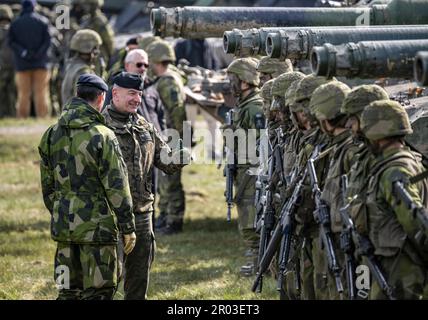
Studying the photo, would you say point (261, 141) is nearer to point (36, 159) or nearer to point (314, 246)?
point (314, 246)

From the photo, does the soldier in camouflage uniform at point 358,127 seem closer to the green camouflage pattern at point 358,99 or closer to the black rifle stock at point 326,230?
the green camouflage pattern at point 358,99

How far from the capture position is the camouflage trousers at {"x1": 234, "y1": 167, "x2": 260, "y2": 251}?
522 inches

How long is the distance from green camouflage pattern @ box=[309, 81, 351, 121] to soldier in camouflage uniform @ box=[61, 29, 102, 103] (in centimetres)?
662

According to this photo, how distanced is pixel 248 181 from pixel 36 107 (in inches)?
461

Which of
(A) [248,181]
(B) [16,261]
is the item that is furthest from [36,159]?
(A) [248,181]

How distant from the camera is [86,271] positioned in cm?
1005

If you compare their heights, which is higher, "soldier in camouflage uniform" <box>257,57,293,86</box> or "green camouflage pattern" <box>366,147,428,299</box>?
"soldier in camouflage uniform" <box>257,57,293,86</box>

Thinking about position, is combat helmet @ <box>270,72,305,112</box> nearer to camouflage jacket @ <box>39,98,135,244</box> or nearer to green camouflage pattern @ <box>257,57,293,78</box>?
green camouflage pattern @ <box>257,57,293,78</box>

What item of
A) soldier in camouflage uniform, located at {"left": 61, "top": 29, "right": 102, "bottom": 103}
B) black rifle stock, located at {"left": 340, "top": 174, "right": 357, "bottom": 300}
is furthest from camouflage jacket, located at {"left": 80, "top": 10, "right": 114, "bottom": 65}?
black rifle stock, located at {"left": 340, "top": 174, "right": 357, "bottom": 300}

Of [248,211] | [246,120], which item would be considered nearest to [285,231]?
[248,211]

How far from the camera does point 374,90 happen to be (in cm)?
941

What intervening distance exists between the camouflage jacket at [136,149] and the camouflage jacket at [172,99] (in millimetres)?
4480

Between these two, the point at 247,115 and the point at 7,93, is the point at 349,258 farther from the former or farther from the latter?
the point at 7,93
